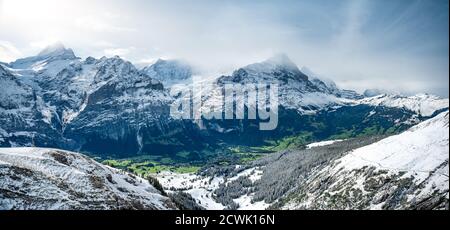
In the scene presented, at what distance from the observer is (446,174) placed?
192125mm

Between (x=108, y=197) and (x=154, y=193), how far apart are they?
118ft

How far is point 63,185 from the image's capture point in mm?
133000

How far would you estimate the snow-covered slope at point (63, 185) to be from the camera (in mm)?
120625

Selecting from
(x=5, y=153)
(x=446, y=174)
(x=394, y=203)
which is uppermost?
(x=5, y=153)

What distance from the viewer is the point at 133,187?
16275 cm

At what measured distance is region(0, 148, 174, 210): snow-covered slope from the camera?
120625 mm

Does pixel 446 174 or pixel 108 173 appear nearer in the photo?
pixel 108 173
